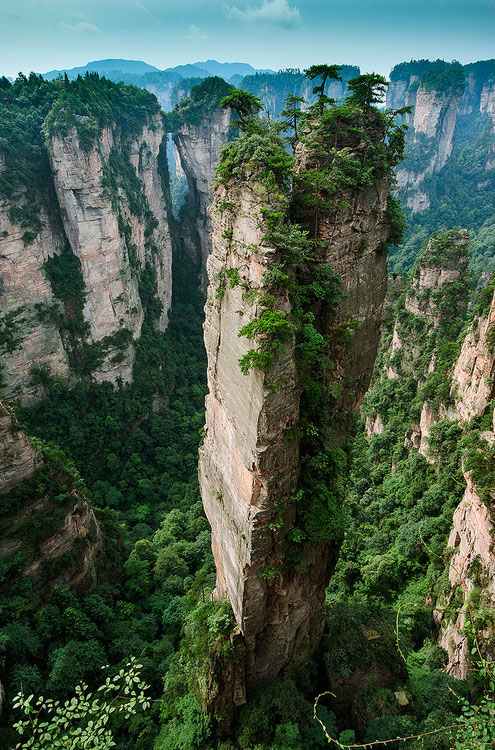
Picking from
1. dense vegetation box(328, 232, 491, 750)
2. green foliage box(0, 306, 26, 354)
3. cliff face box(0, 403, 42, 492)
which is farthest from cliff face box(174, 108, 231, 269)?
cliff face box(0, 403, 42, 492)

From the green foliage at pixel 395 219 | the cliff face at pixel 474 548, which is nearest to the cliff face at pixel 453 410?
the cliff face at pixel 474 548

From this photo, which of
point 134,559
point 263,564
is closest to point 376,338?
point 263,564

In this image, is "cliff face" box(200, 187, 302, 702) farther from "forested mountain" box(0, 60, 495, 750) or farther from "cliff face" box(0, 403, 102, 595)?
"cliff face" box(0, 403, 102, 595)

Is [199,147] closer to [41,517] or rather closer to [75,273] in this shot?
[75,273]

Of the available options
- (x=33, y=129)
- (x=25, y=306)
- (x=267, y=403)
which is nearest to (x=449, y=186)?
(x=33, y=129)

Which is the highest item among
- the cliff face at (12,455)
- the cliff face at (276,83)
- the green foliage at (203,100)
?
the cliff face at (276,83)

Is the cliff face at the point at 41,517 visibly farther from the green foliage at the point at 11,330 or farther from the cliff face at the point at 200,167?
the cliff face at the point at 200,167

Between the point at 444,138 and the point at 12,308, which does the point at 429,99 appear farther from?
the point at 12,308
